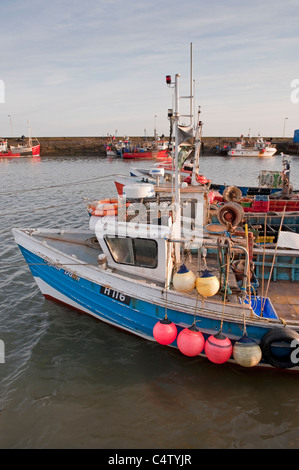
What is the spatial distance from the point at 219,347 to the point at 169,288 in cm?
167

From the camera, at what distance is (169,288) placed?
7.03m

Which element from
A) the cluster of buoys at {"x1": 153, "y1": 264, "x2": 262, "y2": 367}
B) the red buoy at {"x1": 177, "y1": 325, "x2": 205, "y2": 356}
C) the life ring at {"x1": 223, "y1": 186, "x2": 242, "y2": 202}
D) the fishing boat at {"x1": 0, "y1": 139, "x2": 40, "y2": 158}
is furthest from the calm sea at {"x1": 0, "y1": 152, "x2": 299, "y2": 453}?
the fishing boat at {"x1": 0, "y1": 139, "x2": 40, "y2": 158}

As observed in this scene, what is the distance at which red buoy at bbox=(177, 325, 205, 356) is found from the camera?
20.0 ft

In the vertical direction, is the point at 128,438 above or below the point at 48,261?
below

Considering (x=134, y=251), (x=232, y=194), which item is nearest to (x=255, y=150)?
(x=232, y=194)

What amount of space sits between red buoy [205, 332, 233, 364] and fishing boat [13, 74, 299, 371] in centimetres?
2

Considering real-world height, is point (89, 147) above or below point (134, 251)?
above

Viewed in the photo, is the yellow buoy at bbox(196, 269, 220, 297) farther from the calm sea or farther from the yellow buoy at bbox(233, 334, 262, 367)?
the calm sea

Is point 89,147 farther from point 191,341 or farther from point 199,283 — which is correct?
point 191,341

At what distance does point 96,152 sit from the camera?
81625mm
